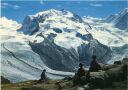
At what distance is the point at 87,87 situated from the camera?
45219mm

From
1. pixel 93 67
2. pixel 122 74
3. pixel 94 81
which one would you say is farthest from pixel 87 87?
pixel 93 67

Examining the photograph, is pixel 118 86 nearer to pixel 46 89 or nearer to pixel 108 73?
pixel 108 73

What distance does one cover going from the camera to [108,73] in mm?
45312

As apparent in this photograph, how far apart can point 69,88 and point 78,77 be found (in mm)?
1811

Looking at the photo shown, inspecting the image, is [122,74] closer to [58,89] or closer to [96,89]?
[96,89]

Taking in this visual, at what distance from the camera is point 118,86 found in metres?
43.4

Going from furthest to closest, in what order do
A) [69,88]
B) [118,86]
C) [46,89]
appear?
1. [46,89]
2. [69,88]
3. [118,86]

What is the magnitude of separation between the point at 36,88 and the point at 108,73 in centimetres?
1178

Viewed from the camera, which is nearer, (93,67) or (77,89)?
(77,89)

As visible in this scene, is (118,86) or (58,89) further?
(58,89)

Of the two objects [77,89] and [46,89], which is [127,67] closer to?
[77,89]

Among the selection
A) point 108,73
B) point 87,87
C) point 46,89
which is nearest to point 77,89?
point 87,87

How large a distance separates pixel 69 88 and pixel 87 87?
3.92m

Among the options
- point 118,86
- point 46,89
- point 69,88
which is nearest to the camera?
point 118,86
